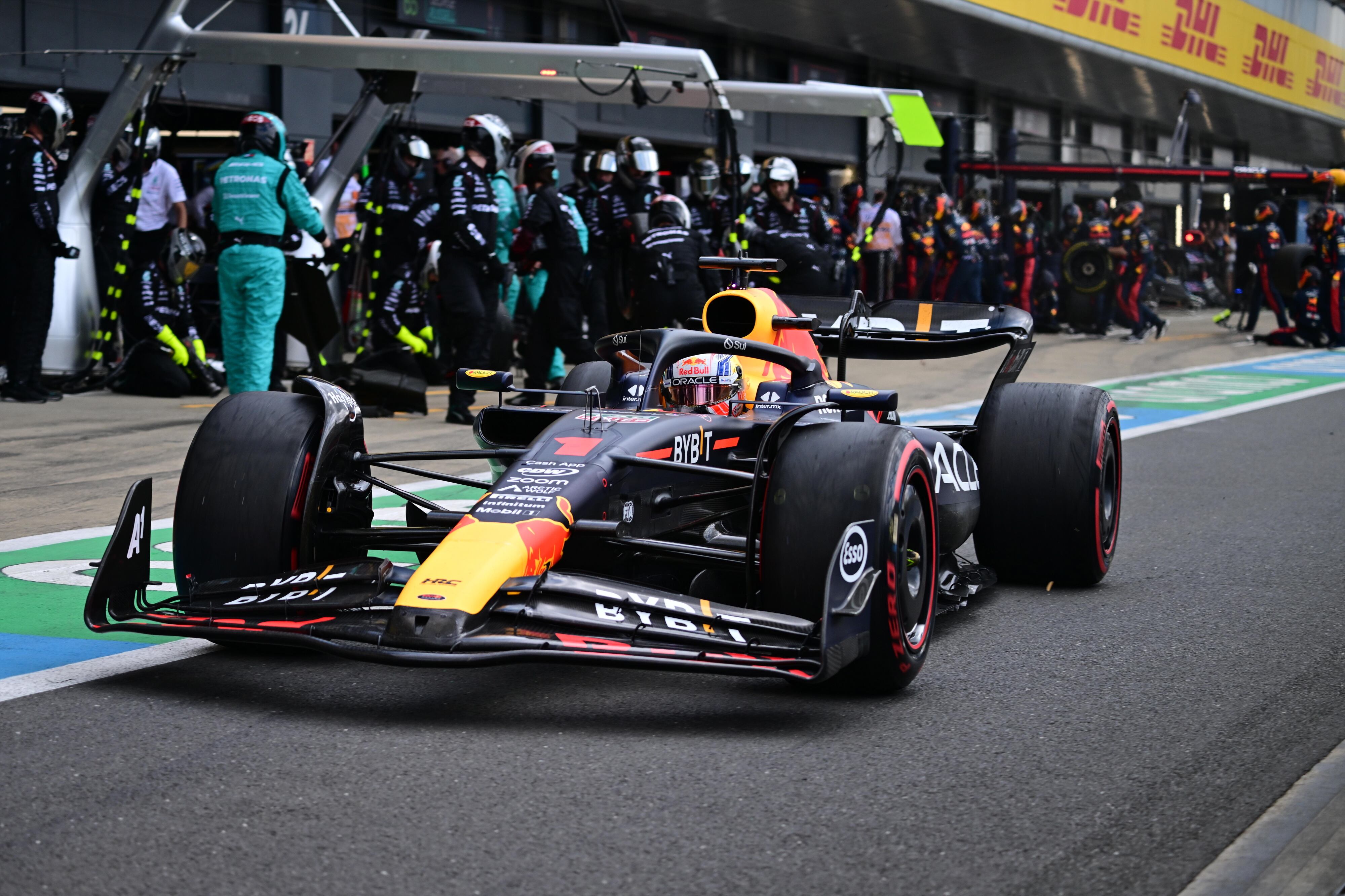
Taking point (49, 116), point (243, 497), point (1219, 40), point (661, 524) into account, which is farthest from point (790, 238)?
point (1219, 40)

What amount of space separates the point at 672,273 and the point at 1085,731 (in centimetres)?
853

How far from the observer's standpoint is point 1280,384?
1619 cm

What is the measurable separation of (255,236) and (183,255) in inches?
81.6

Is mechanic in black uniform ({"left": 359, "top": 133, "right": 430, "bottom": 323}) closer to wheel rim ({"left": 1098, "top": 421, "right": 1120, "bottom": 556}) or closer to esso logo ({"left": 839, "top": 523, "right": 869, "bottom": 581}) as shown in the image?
wheel rim ({"left": 1098, "top": 421, "right": 1120, "bottom": 556})

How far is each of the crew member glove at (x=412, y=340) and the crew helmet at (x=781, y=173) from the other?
3454mm

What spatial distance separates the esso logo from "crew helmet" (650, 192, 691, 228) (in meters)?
8.38

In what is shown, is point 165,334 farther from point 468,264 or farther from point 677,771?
point 677,771

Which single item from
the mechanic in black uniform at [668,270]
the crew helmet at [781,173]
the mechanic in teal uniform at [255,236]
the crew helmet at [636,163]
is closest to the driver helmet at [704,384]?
the mechanic in teal uniform at [255,236]

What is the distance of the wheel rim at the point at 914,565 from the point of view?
4449mm

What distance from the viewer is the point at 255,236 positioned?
36.9 ft

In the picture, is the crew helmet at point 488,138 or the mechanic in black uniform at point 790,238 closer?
the crew helmet at point 488,138

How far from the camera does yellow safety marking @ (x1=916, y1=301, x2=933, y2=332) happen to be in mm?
7031

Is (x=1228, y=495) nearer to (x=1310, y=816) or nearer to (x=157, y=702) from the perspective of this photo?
(x=1310, y=816)

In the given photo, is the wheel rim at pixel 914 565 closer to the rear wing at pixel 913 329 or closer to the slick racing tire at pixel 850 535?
the slick racing tire at pixel 850 535
